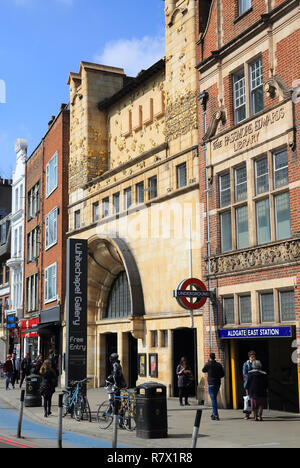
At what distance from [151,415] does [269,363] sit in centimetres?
720

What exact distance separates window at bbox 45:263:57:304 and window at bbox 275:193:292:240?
20.6 meters

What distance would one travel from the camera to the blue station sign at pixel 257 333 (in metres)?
17.3

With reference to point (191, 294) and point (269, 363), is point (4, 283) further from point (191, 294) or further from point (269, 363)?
point (269, 363)

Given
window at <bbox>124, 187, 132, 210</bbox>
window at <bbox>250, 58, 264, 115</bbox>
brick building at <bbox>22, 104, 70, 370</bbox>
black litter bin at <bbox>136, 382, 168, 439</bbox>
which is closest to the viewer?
black litter bin at <bbox>136, 382, 168, 439</bbox>

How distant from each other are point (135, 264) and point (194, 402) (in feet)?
23.7

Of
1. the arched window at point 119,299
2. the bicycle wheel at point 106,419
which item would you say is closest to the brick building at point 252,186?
the bicycle wheel at point 106,419

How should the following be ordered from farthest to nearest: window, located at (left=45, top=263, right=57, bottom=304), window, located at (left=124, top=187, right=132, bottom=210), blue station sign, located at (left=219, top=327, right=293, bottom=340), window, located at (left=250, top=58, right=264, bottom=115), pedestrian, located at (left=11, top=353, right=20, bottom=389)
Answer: window, located at (left=45, top=263, right=57, bottom=304)
pedestrian, located at (left=11, top=353, right=20, bottom=389)
window, located at (left=124, top=187, right=132, bottom=210)
window, located at (left=250, top=58, right=264, bottom=115)
blue station sign, located at (left=219, top=327, right=293, bottom=340)

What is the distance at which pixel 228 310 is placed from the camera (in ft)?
67.0

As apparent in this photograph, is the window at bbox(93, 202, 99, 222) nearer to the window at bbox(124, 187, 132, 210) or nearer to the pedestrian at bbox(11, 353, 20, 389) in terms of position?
A: the window at bbox(124, 187, 132, 210)

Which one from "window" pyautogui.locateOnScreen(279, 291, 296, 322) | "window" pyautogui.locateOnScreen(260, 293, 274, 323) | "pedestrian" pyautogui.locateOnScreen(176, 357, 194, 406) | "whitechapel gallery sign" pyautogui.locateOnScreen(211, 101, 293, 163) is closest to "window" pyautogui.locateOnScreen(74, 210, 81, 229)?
"whitechapel gallery sign" pyautogui.locateOnScreen(211, 101, 293, 163)

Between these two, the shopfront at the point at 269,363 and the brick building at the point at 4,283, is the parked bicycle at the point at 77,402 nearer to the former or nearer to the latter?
the shopfront at the point at 269,363

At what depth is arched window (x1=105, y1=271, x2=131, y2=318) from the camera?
99.1 feet

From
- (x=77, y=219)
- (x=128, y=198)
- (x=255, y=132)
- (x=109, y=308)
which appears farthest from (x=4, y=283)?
(x=255, y=132)
